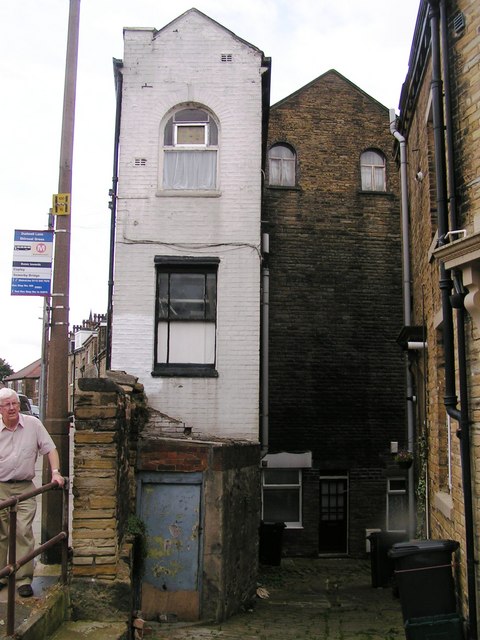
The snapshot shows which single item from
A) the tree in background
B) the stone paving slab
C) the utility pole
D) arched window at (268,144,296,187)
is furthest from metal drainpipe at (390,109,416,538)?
the tree in background

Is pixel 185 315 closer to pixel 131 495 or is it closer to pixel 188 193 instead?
pixel 188 193

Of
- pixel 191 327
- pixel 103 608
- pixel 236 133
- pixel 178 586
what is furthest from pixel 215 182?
pixel 103 608

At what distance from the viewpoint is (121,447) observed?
283 inches

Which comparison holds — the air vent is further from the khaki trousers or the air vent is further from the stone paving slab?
the stone paving slab

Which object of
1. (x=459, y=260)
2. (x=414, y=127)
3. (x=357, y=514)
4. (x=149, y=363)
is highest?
(x=414, y=127)

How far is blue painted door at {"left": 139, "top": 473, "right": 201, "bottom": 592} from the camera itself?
9.07 meters

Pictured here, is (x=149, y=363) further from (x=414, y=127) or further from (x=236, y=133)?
(x=414, y=127)

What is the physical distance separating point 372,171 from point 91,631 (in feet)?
→ 43.0

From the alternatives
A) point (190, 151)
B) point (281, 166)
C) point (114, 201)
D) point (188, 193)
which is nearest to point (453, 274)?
point (188, 193)

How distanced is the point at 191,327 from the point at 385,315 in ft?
20.7

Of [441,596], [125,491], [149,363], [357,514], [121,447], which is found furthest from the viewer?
[357,514]

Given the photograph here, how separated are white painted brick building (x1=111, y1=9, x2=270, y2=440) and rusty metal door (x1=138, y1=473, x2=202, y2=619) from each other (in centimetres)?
172

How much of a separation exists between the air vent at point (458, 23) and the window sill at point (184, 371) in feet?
19.5

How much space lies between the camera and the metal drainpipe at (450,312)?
6.62 metres
